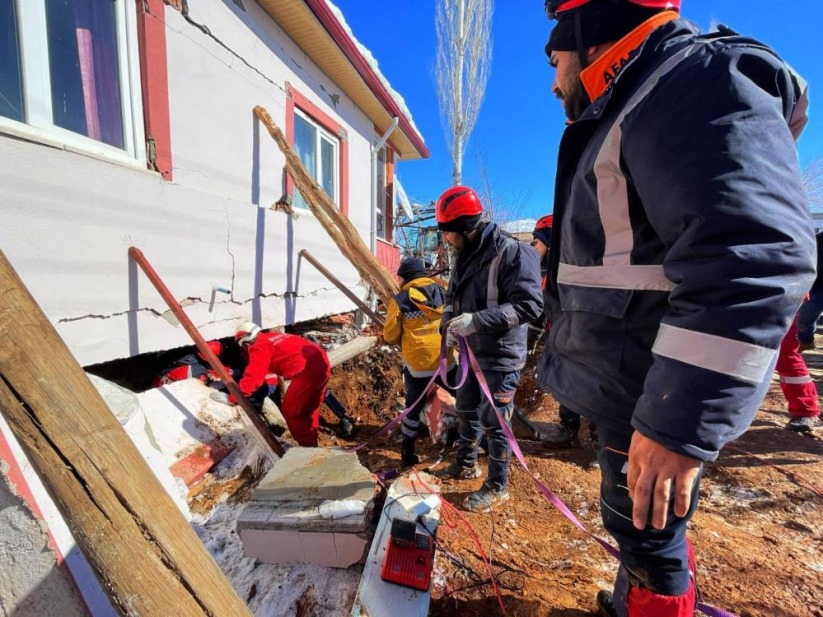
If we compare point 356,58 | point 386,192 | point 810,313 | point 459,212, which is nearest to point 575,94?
point 459,212

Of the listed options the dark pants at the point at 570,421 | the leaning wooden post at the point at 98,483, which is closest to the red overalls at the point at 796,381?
the dark pants at the point at 570,421

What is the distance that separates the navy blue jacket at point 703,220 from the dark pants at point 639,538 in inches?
12.8

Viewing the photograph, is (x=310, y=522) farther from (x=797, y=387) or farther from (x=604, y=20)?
(x=797, y=387)

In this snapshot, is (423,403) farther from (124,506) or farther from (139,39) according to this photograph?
(139,39)

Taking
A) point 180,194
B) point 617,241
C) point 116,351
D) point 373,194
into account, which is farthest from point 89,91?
point 373,194

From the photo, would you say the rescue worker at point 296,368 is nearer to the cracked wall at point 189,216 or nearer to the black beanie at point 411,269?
the cracked wall at point 189,216

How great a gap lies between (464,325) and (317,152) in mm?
4787

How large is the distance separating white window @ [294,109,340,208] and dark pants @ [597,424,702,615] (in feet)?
17.3

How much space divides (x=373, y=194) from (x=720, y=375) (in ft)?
25.5

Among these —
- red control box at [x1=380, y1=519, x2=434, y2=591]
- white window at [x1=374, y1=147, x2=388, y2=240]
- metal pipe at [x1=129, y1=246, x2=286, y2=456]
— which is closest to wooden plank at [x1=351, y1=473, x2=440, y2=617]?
red control box at [x1=380, y1=519, x2=434, y2=591]

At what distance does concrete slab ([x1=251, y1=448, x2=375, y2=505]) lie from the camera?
2.00 metres

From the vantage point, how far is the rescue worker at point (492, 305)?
2531 millimetres

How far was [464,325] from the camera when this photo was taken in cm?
252

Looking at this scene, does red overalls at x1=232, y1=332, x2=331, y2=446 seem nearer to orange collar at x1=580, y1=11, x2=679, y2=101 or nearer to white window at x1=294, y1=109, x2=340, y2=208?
→ white window at x1=294, y1=109, x2=340, y2=208
